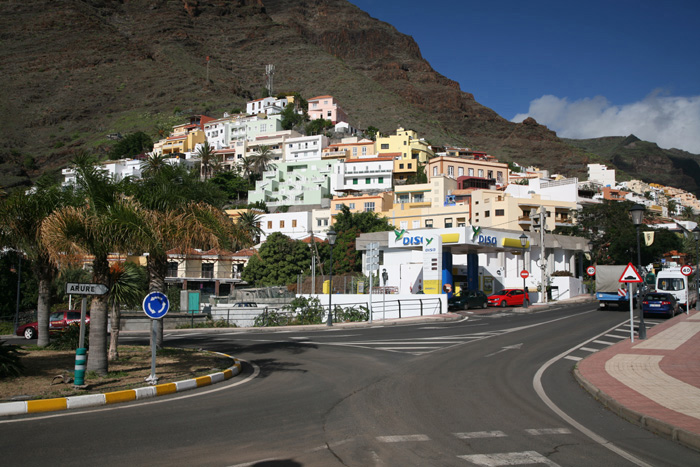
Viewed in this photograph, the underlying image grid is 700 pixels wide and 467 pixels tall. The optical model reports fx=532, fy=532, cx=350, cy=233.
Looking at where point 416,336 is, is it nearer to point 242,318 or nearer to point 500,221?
point 242,318

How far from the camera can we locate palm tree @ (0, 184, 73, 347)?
16500mm

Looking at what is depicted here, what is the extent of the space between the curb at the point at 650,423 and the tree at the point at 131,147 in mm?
150456

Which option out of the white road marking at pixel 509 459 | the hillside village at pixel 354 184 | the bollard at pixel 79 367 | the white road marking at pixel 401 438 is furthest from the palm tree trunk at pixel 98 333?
the hillside village at pixel 354 184

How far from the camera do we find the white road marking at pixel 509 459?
21.4 ft

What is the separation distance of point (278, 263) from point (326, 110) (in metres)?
102

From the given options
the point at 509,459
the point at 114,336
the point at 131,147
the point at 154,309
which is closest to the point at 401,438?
the point at 509,459

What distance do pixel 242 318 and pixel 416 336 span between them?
46.1 ft

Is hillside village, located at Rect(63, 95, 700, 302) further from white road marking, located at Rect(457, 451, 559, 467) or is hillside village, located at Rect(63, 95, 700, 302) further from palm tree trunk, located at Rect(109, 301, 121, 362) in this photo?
white road marking, located at Rect(457, 451, 559, 467)

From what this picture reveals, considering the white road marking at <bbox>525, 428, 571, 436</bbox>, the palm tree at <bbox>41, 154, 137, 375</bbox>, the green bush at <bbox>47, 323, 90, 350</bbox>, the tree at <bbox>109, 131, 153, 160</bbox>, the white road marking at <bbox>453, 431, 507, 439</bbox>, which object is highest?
the tree at <bbox>109, 131, 153, 160</bbox>

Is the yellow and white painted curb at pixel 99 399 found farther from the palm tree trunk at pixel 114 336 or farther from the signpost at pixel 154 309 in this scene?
the palm tree trunk at pixel 114 336

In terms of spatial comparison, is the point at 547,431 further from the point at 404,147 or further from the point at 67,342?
the point at 404,147

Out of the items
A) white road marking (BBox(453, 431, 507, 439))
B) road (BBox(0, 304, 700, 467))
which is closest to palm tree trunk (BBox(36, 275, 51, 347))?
road (BBox(0, 304, 700, 467))

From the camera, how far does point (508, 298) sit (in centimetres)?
4347

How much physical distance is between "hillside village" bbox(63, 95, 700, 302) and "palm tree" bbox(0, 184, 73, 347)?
27.9 metres
